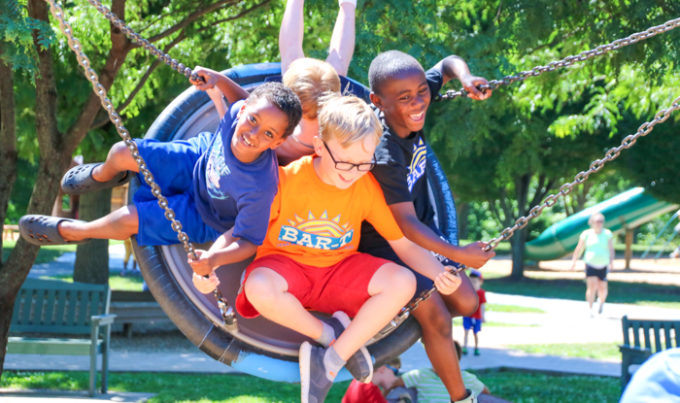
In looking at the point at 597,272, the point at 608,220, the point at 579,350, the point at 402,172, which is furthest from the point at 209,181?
the point at 608,220

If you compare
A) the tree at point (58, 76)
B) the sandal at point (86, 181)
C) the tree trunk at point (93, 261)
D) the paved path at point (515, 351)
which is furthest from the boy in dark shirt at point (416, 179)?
the tree trunk at point (93, 261)

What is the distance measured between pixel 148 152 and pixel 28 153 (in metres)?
7.66

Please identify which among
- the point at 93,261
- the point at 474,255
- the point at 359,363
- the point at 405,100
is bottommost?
the point at 359,363

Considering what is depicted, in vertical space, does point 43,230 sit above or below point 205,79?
below

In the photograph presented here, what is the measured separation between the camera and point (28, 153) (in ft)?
33.5

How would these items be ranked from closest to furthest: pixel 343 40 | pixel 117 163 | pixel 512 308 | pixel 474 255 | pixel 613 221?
pixel 474 255 → pixel 117 163 → pixel 343 40 → pixel 512 308 → pixel 613 221

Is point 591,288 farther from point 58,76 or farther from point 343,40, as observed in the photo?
point 343,40

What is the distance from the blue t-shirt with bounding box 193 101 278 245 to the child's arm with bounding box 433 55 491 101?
81 centimetres

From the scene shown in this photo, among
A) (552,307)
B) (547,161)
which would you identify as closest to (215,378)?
(552,307)

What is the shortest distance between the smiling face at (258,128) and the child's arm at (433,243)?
1.84 feet

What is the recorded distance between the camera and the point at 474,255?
297 centimetres

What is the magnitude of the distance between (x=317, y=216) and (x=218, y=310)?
0.64 meters

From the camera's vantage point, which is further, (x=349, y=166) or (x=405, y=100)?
(x=405, y=100)

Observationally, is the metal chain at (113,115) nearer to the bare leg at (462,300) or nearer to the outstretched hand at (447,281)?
the outstretched hand at (447,281)
